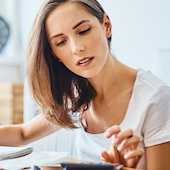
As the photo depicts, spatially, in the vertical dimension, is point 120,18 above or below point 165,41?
above

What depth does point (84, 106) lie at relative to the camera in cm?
113

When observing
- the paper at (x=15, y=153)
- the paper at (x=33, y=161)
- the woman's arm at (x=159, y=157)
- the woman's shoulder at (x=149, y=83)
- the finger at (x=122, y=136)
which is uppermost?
the woman's shoulder at (x=149, y=83)

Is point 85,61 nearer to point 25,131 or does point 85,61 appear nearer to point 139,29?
point 25,131

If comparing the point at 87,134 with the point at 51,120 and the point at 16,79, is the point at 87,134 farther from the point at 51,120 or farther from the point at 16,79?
the point at 16,79

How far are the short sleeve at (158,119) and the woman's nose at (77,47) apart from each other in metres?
0.28

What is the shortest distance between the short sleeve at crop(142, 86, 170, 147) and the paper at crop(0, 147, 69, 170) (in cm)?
29

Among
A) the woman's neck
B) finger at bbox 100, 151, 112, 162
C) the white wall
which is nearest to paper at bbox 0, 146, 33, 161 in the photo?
finger at bbox 100, 151, 112, 162

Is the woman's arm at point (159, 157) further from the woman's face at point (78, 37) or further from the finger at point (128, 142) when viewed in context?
the woman's face at point (78, 37)

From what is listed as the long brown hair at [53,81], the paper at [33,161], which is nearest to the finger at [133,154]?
the paper at [33,161]

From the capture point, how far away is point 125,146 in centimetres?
65

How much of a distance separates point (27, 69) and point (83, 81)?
0.82 ft

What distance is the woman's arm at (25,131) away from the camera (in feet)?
3.38

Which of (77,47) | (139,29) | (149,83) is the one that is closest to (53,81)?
(77,47)

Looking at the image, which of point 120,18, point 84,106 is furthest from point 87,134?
point 120,18
